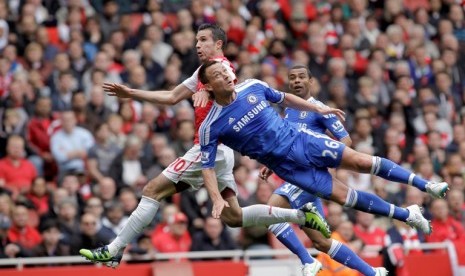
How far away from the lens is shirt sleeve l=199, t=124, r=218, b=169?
A: 1402 centimetres

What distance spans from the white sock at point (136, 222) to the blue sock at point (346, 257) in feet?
7.19

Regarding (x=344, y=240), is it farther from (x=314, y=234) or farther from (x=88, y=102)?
(x=88, y=102)

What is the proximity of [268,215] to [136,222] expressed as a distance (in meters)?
1.44

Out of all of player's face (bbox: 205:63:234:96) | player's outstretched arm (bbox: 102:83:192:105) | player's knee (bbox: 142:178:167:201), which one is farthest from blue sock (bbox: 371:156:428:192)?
player's knee (bbox: 142:178:167:201)

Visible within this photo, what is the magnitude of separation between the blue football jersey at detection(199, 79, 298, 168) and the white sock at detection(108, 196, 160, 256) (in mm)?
925

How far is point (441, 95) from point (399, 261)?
603 cm

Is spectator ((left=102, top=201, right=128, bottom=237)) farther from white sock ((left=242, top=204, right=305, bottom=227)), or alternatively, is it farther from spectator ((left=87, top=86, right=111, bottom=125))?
white sock ((left=242, top=204, right=305, bottom=227))

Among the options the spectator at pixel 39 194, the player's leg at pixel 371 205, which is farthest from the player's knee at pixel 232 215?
the spectator at pixel 39 194

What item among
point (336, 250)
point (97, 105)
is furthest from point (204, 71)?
point (97, 105)

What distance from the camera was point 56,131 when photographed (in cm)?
1883

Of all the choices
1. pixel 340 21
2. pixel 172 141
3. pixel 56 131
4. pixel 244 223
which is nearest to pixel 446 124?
pixel 340 21

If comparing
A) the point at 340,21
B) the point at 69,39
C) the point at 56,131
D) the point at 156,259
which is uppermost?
the point at 340,21

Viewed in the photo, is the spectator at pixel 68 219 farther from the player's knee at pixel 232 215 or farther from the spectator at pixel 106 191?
the player's knee at pixel 232 215

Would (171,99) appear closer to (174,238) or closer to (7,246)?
(7,246)
